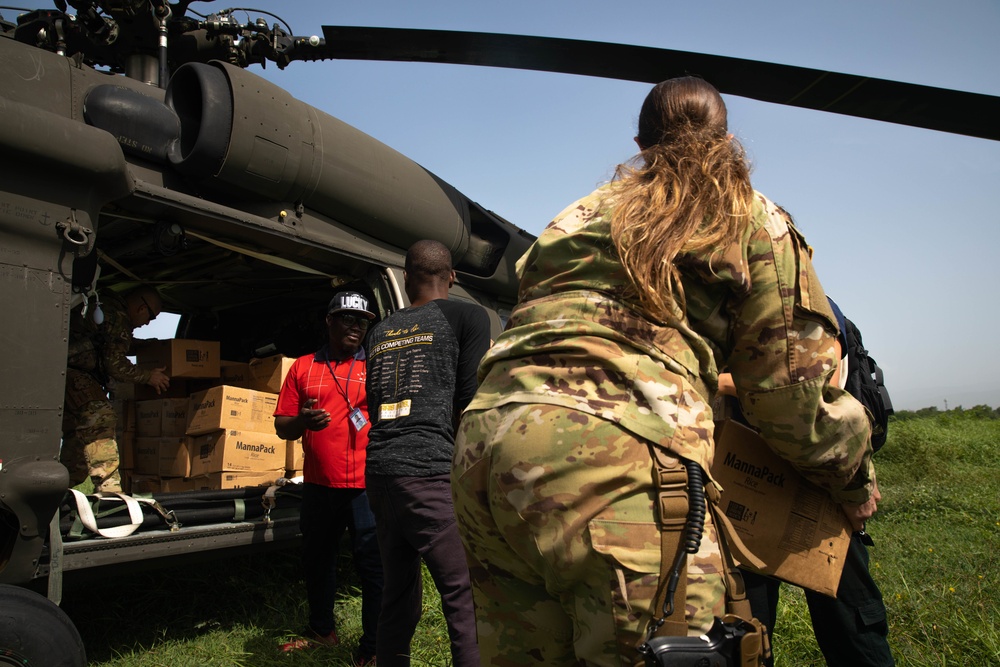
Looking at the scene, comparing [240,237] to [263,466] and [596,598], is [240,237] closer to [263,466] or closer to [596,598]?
[263,466]

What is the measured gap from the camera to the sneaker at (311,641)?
139 inches

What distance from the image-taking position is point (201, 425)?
4531 mm

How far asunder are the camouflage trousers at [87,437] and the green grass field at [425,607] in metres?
0.63

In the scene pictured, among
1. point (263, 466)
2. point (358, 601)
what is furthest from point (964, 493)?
point (263, 466)

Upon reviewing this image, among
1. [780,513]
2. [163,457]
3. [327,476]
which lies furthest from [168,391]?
[780,513]

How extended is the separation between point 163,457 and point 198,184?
1.92m

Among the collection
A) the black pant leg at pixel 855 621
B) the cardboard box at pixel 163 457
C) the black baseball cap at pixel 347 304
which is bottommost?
the black pant leg at pixel 855 621

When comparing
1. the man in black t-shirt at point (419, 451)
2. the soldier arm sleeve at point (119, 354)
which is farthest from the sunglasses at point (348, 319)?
the soldier arm sleeve at point (119, 354)

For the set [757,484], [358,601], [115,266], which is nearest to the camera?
[757,484]

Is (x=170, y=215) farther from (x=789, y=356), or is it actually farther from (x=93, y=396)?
(x=789, y=356)

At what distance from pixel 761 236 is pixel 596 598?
27.1 inches

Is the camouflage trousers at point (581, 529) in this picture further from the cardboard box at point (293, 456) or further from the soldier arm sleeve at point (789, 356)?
the cardboard box at point (293, 456)

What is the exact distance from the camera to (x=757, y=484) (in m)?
1.65

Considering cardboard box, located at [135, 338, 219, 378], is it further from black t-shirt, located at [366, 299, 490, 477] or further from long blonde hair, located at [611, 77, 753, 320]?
long blonde hair, located at [611, 77, 753, 320]
